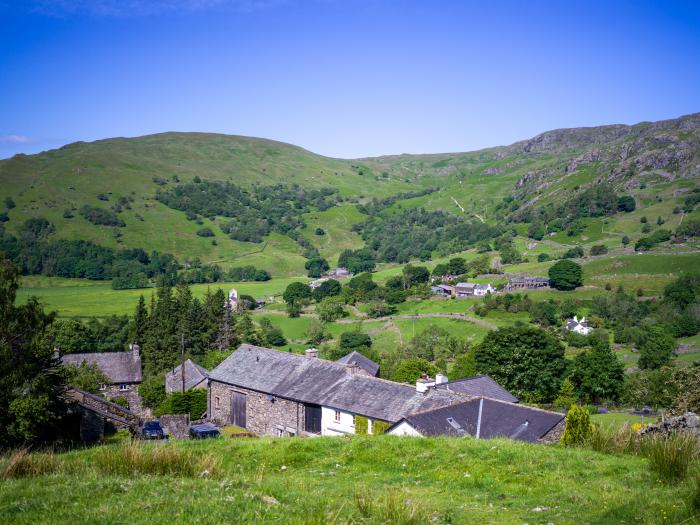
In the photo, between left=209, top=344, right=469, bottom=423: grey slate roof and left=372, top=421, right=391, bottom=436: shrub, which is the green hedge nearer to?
left=209, top=344, right=469, bottom=423: grey slate roof

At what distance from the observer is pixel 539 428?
32.0 meters

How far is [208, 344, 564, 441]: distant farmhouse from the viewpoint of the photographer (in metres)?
32.2

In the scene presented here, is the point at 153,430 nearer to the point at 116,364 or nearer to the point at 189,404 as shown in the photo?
the point at 189,404

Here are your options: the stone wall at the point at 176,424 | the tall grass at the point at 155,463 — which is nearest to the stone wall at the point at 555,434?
the tall grass at the point at 155,463

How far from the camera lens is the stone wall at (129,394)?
6237 centimetres

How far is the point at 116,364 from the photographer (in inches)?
2598

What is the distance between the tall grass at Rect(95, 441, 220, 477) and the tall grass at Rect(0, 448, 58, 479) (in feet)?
3.29

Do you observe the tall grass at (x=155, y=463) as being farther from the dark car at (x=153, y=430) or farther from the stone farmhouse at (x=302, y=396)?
the dark car at (x=153, y=430)

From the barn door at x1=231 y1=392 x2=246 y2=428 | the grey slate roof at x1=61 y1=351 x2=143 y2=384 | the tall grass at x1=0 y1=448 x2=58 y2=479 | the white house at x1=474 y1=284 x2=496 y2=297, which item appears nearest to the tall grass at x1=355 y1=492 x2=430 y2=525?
the tall grass at x1=0 y1=448 x2=58 y2=479

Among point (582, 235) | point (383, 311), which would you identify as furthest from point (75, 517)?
point (582, 235)

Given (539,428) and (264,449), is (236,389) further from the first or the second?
(264,449)

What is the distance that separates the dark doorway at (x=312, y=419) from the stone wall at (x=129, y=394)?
28.1 metres

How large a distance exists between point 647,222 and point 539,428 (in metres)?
153

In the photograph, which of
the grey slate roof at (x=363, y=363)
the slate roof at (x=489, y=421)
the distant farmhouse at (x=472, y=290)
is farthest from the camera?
the distant farmhouse at (x=472, y=290)
